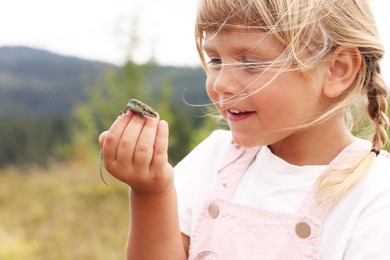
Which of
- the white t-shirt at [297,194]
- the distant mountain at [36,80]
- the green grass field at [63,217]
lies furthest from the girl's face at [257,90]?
the distant mountain at [36,80]

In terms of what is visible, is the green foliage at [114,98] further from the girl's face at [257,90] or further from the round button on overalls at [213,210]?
the girl's face at [257,90]

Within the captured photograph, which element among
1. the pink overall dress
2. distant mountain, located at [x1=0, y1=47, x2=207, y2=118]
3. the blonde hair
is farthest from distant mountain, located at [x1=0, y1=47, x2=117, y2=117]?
the blonde hair

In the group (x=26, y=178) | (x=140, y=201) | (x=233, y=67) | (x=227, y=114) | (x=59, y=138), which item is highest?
(x=233, y=67)

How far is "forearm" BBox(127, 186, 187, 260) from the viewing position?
6.22 feet

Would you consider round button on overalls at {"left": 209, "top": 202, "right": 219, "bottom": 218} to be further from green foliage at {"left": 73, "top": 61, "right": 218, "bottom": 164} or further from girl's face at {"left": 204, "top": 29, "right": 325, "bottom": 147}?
green foliage at {"left": 73, "top": 61, "right": 218, "bottom": 164}

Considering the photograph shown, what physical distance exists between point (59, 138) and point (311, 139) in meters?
31.4

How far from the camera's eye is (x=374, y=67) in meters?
1.97

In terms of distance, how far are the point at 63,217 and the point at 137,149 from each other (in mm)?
5209

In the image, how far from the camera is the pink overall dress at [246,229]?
5.98 ft

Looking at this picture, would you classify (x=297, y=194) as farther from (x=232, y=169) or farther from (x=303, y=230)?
(x=232, y=169)

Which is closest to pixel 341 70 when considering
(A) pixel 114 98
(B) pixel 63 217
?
(B) pixel 63 217

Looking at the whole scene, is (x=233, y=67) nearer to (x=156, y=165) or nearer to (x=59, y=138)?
(x=156, y=165)

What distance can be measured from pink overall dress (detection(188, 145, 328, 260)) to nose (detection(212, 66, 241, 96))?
37 cm

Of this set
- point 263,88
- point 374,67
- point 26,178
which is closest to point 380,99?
point 374,67
